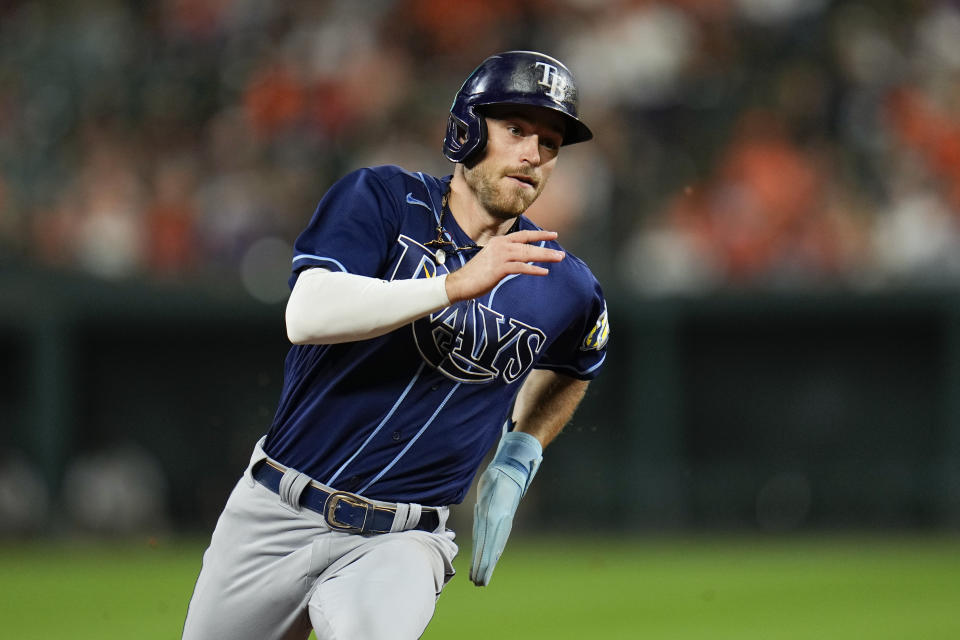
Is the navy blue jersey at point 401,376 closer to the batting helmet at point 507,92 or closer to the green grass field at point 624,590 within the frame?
the batting helmet at point 507,92

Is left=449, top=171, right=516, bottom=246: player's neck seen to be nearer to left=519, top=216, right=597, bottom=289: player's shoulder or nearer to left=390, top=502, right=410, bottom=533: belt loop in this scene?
left=519, top=216, right=597, bottom=289: player's shoulder

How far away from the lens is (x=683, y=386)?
12.1 metres

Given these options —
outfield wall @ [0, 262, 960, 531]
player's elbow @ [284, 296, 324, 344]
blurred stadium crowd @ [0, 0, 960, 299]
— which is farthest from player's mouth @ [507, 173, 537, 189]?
outfield wall @ [0, 262, 960, 531]

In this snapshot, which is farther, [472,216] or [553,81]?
[472,216]

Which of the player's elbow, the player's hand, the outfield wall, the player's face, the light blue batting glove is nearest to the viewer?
the player's hand

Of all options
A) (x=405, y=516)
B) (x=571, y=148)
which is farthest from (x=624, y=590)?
(x=405, y=516)

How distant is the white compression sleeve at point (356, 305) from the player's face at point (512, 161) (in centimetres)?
50

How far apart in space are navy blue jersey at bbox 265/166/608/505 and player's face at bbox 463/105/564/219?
14 centimetres

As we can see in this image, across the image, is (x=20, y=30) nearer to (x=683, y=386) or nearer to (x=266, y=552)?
(x=683, y=386)

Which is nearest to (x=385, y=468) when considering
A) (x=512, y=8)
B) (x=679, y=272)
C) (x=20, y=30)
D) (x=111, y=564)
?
(x=111, y=564)

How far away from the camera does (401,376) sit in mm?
3621

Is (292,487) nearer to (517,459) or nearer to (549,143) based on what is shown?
(517,459)

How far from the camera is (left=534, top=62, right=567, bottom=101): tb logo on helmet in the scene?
365 centimetres

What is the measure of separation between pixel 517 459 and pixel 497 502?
0.69ft
